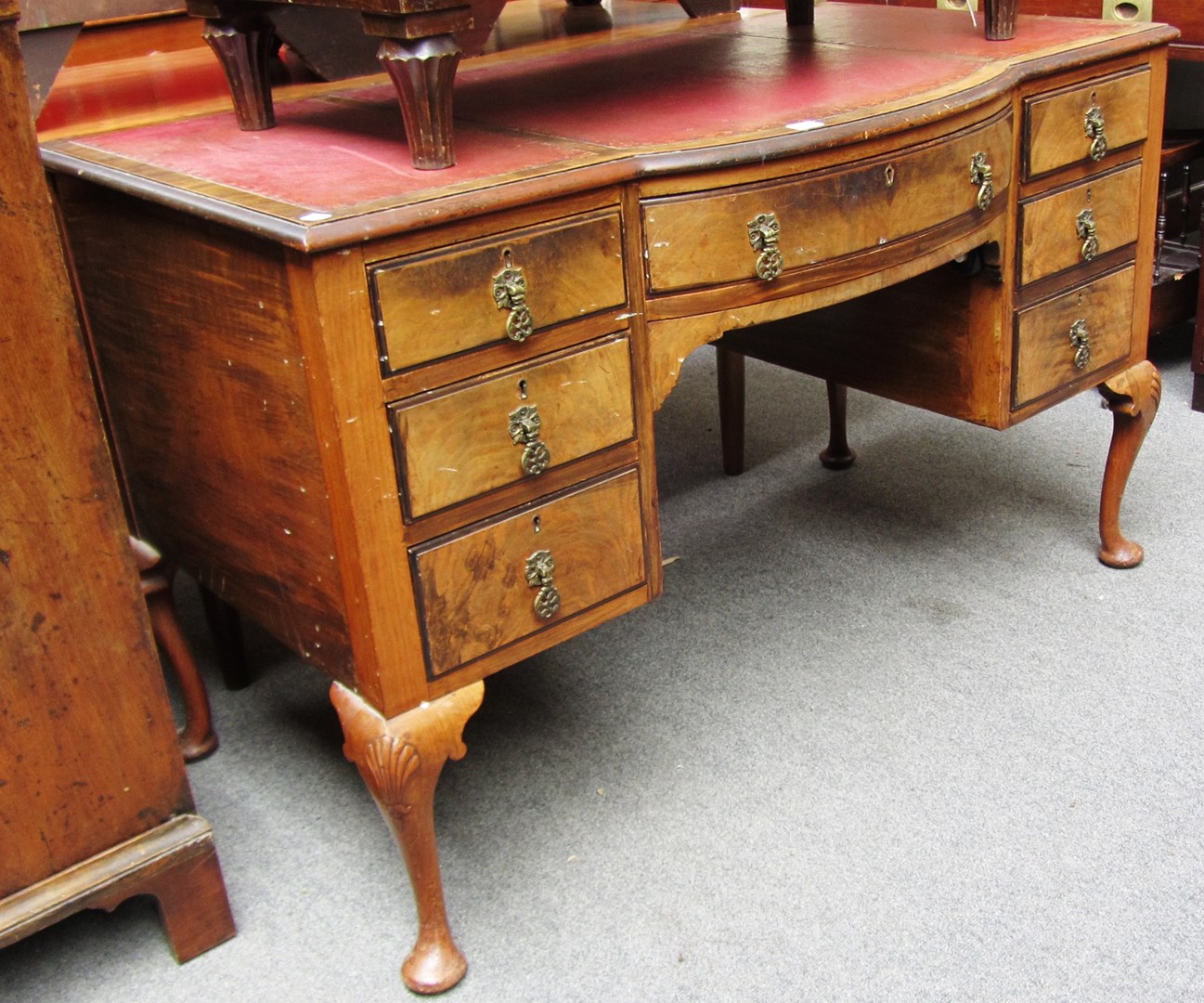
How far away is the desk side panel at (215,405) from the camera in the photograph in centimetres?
132

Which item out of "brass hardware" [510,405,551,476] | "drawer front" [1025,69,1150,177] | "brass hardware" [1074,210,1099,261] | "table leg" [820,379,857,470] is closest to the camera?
"brass hardware" [510,405,551,476]

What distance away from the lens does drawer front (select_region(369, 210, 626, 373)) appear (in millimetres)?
1256

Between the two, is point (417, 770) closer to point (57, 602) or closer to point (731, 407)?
point (57, 602)

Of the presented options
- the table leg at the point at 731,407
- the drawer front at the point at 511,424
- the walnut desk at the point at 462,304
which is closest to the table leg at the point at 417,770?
the walnut desk at the point at 462,304

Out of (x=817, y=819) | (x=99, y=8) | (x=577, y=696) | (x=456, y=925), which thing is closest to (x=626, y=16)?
(x=99, y=8)

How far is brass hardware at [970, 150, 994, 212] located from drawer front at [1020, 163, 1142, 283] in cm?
17

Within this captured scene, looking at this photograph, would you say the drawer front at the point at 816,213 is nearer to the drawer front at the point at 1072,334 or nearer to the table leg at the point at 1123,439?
the drawer front at the point at 1072,334

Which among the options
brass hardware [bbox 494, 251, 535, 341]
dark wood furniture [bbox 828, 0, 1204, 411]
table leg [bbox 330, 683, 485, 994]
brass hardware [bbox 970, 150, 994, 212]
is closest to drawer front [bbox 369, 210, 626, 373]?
brass hardware [bbox 494, 251, 535, 341]

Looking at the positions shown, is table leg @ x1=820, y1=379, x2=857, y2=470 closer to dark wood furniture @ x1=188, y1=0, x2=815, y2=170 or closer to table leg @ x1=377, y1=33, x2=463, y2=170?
dark wood furniture @ x1=188, y1=0, x2=815, y2=170

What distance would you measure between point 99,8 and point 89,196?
2.25 feet

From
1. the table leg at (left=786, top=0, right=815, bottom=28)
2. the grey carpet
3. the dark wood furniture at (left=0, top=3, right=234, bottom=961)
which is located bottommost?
the grey carpet

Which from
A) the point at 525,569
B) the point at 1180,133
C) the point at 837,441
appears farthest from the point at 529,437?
the point at 1180,133

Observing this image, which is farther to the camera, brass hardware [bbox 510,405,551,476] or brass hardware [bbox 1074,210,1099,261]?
brass hardware [bbox 1074,210,1099,261]

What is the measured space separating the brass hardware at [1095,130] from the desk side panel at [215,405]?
1207 millimetres
